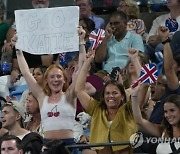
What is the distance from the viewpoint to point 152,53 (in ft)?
33.9

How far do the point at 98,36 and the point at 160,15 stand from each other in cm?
162

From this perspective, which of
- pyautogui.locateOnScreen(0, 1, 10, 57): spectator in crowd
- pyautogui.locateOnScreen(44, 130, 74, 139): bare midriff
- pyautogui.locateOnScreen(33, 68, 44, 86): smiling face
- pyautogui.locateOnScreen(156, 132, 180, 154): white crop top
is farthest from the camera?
pyautogui.locateOnScreen(0, 1, 10, 57): spectator in crowd

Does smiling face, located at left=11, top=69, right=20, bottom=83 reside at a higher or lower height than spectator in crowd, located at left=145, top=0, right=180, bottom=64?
lower

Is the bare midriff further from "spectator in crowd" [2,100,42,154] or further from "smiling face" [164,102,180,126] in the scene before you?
"smiling face" [164,102,180,126]

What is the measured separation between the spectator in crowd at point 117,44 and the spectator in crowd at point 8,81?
3.81 ft

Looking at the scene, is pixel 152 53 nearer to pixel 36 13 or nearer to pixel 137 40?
pixel 137 40

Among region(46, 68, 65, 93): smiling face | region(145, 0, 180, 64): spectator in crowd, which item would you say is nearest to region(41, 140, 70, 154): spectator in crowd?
region(46, 68, 65, 93): smiling face

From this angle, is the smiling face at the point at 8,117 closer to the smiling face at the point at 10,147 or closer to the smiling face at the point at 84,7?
the smiling face at the point at 10,147

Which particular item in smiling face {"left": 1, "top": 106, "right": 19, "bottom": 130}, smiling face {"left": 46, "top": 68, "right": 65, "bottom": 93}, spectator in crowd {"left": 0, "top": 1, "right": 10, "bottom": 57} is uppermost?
spectator in crowd {"left": 0, "top": 1, "right": 10, "bottom": 57}

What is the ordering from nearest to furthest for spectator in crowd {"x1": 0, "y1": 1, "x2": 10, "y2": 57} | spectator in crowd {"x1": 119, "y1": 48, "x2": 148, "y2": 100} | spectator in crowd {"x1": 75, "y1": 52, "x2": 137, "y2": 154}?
spectator in crowd {"x1": 75, "y1": 52, "x2": 137, "y2": 154} → spectator in crowd {"x1": 119, "y1": 48, "x2": 148, "y2": 100} → spectator in crowd {"x1": 0, "y1": 1, "x2": 10, "y2": 57}

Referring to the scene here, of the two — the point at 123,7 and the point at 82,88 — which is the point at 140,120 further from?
the point at 123,7

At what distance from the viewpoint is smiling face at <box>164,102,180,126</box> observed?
7.49 meters


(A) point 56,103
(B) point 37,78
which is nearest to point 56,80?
(A) point 56,103

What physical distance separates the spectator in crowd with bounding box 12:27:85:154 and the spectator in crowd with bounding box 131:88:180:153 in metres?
0.89
